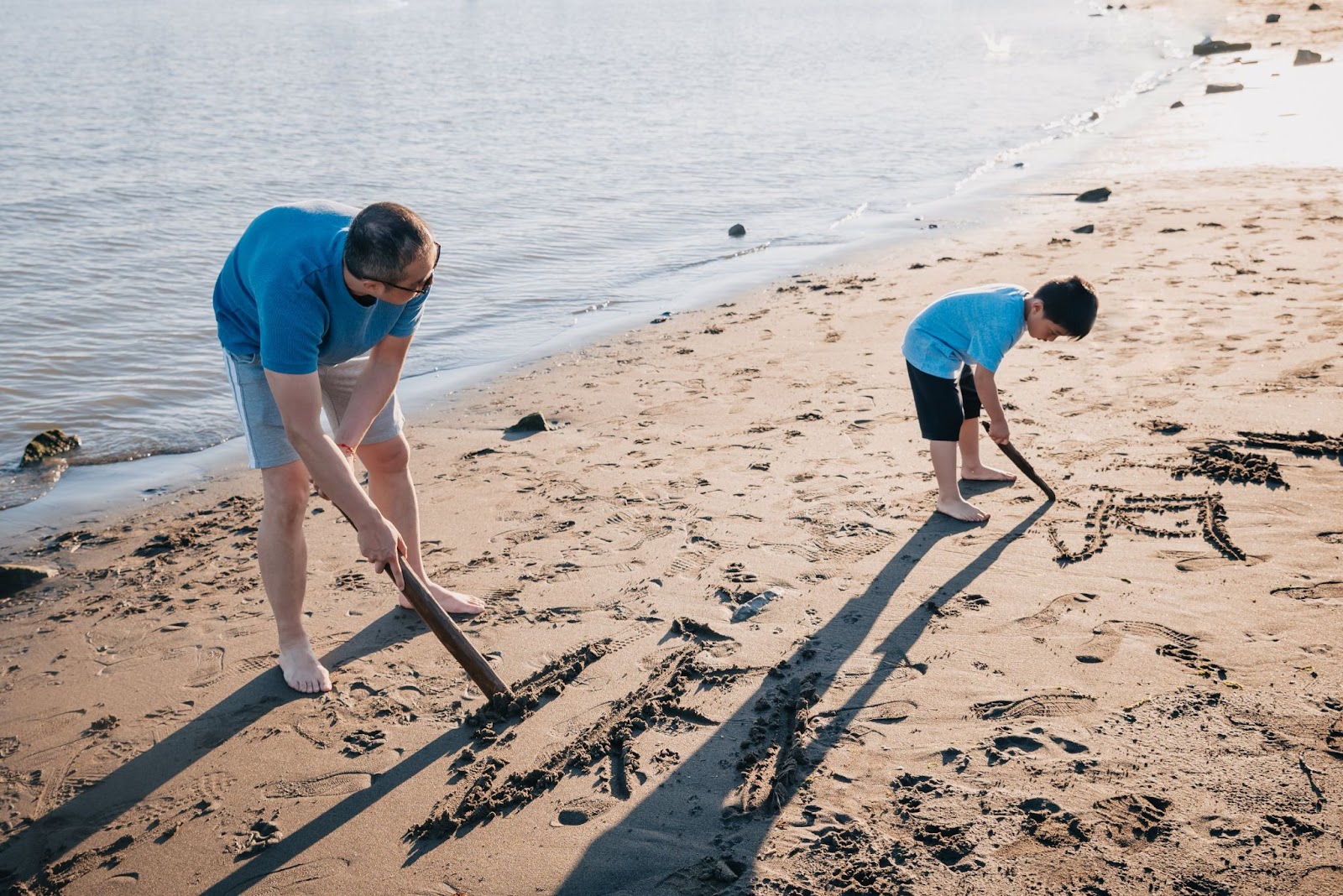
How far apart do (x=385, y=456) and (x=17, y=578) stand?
196cm

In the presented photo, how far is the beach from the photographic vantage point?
2.61 m

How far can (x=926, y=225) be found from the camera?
36.0 ft

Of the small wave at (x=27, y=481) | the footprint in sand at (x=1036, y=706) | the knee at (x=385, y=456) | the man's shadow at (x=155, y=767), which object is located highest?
the knee at (x=385, y=456)

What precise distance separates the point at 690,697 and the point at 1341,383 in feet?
13.1

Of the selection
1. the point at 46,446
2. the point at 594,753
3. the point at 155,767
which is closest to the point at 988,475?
the point at 594,753

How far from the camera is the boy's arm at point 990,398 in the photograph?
4113 mm

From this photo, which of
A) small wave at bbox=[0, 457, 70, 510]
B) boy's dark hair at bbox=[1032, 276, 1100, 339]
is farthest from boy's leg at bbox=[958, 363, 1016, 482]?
small wave at bbox=[0, 457, 70, 510]

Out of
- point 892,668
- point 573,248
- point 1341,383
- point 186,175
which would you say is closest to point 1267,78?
point 573,248

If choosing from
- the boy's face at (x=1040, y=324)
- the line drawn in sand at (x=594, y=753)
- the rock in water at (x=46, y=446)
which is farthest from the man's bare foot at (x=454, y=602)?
the rock in water at (x=46, y=446)

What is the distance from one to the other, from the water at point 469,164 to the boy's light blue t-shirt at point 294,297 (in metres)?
3.31

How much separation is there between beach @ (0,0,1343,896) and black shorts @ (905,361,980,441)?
39 centimetres

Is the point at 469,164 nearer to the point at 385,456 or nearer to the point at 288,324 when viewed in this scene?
the point at 385,456

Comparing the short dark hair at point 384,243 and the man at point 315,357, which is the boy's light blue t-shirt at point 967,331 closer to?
the man at point 315,357

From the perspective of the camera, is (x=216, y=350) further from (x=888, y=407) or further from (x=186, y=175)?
(x=186, y=175)
